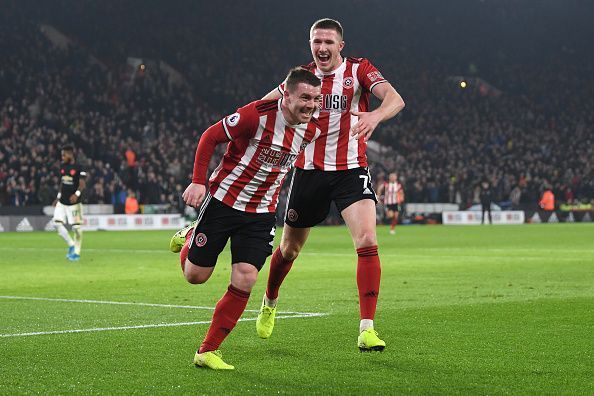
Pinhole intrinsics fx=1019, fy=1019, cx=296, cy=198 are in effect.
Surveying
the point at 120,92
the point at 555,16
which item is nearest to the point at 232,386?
the point at 120,92

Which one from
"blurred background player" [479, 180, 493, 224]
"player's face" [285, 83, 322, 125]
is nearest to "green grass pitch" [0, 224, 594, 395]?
"player's face" [285, 83, 322, 125]

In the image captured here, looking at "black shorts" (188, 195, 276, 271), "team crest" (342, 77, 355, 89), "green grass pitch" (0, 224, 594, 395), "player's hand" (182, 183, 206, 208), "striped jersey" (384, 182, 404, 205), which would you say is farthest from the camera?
"striped jersey" (384, 182, 404, 205)

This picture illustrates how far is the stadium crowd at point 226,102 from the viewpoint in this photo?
39.4m

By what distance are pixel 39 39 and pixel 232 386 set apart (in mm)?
41391

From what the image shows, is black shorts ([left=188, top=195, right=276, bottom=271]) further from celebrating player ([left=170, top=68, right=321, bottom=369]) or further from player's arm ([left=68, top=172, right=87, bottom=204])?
player's arm ([left=68, top=172, right=87, bottom=204])

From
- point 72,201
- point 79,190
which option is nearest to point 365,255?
point 72,201

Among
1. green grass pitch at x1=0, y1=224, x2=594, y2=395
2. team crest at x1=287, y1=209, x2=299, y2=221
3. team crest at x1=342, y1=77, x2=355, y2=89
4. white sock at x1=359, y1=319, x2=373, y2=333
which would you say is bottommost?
green grass pitch at x1=0, y1=224, x2=594, y2=395

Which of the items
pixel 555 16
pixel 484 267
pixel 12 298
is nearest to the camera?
pixel 12 298

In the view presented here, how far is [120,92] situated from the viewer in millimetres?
45562

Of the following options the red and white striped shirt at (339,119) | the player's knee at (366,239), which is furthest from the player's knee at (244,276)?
the red and white striped shirt at (339,119)

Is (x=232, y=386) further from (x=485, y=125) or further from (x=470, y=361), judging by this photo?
(x=485, y=125)

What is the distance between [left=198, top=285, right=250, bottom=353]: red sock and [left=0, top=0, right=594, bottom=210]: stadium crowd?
3017 centimetres

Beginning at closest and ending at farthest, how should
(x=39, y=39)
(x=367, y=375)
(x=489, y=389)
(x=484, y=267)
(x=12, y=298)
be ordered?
1. (x=489, y=389)
2. (x=367, y=375)
3. (x=12, y=298)
4. (x=484, y=267)
5. (x=39, y=39)

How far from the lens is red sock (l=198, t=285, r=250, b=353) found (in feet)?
19.7
